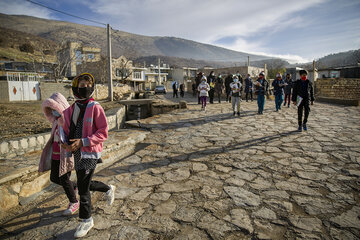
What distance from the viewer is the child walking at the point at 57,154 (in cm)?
241

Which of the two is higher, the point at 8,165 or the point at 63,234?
the point at 8,165

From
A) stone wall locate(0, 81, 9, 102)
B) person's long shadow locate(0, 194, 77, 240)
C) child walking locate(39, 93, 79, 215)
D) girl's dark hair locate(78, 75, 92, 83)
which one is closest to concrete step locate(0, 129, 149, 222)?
person's long shadow locate(0, 194, 77, 240)

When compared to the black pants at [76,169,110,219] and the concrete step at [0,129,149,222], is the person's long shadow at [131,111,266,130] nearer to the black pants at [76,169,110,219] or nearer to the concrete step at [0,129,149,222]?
the concrete step at [0,129,149,222]

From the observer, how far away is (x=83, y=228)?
2236 millimetres

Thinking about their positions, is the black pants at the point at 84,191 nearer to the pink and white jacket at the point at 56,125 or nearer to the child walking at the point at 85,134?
the child walking at the point at 85,134

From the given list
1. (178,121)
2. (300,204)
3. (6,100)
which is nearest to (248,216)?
(300,204)

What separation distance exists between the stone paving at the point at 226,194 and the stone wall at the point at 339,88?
1232 centimetres

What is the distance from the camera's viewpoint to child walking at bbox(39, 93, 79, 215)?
2.41 meters

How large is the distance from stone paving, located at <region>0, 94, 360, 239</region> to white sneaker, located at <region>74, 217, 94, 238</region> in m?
0.07

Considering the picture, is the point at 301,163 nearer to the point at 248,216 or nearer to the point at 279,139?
the point at 279,139

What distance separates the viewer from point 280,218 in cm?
244

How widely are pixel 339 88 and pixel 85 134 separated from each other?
18553mm

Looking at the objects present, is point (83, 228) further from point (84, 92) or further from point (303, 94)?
point (303, 94)

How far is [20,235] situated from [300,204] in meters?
3.41
